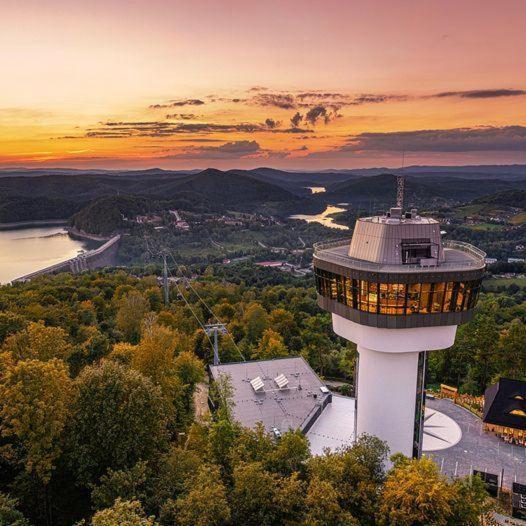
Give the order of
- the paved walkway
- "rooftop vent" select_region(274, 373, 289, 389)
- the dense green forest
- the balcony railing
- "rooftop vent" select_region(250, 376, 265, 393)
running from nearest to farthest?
the dense green forest → the balcony railing → the paved walkway → "rooftop vent" select_region(250, 376, 265, 393) → "rooftop vent" select_region(274, 373, 289, 389)

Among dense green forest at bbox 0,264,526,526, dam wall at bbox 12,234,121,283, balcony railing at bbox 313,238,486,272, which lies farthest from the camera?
dam wall at bbox 12,234,121,283

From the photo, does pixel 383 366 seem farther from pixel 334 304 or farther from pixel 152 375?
pixel 152 375

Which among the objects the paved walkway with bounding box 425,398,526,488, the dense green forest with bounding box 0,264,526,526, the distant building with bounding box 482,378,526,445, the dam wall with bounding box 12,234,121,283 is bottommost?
the dam wall with bounding box 12,234,121,283

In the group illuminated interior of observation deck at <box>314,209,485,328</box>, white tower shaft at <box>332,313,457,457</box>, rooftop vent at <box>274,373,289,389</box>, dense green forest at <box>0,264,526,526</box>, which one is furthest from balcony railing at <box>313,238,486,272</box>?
rooftop vent at <box>274,373,289,389</box>

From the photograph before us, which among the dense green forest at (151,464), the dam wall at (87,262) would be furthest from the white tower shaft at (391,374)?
the dam wall at (87,262)

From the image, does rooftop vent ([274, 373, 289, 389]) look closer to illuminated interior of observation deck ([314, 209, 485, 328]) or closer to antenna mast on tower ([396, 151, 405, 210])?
illuminated interior of observation deck ([314, 209, 485, 328])

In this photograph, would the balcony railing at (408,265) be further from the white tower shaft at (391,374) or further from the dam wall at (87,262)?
the dam wall at (87,262)
